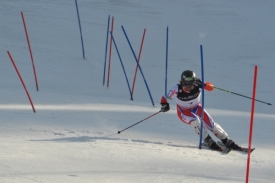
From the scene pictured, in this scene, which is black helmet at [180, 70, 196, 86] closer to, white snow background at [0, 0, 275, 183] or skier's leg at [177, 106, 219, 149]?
skier's leg at [177, 106, 219, 149]

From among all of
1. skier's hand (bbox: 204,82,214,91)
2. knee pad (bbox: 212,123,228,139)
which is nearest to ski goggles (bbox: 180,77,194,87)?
skier's hand (bbox: 204,82,214,91)

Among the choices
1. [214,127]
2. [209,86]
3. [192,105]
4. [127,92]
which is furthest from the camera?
[127,92]

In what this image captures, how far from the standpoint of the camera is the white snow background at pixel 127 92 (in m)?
5.08

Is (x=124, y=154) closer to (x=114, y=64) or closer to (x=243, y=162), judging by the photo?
(x=243, y=162)

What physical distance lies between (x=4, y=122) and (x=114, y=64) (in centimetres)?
793

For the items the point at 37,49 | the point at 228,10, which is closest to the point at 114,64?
the point at 37,49

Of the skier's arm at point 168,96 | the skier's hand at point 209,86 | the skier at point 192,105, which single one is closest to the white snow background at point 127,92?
the skier at point 192,105

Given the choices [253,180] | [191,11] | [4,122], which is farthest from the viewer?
[191,11]

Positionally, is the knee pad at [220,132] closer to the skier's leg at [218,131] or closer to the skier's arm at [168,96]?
the skier's leg at [218,131]

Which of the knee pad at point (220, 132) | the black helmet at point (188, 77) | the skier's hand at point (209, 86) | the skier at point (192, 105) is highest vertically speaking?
the black helmet at point (188, 77)

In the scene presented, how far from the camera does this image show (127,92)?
1273cm

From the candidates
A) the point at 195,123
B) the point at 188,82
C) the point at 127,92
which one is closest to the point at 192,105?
the point at 195,123

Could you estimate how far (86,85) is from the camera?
1298 cm

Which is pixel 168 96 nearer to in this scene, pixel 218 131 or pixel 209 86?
pixel 209 86
